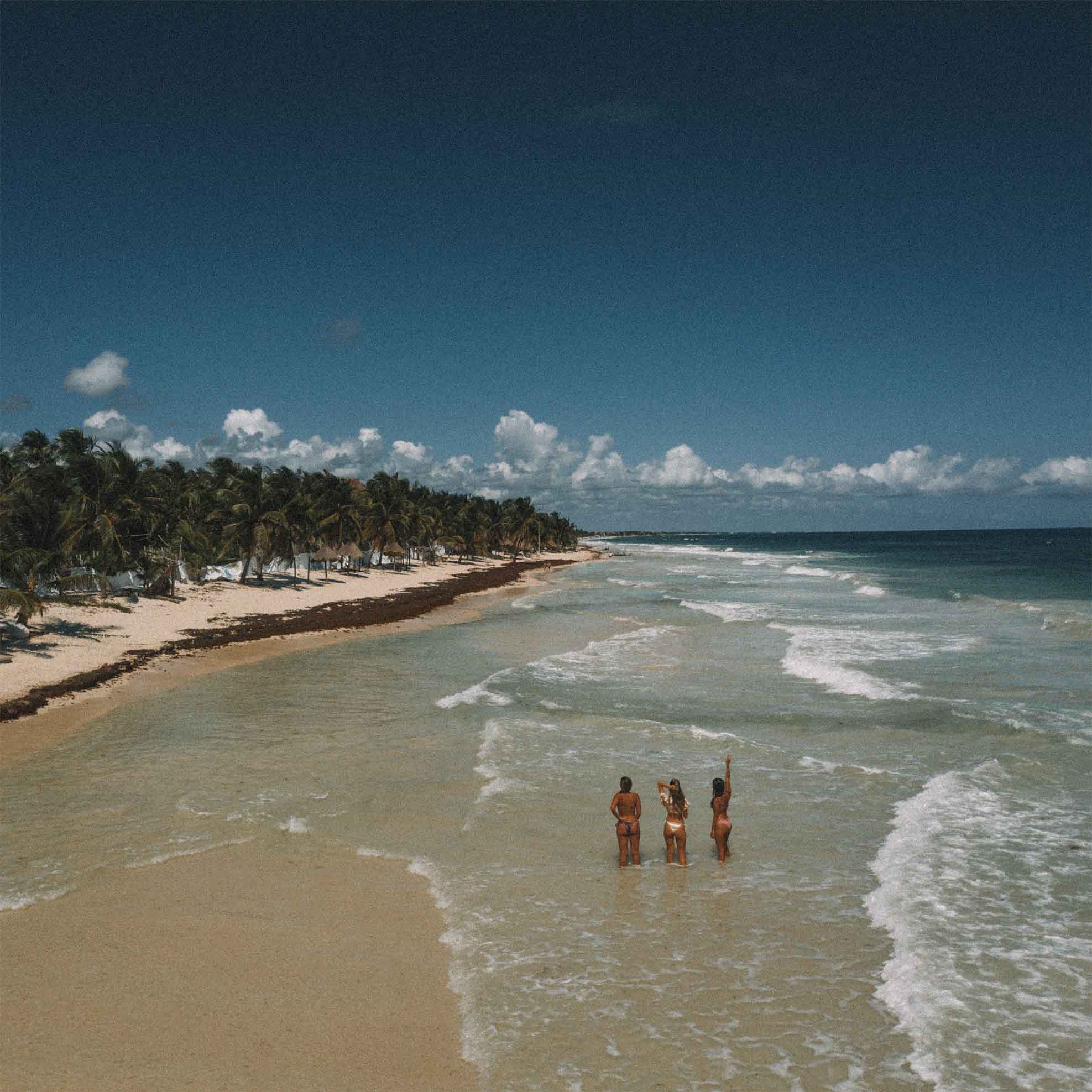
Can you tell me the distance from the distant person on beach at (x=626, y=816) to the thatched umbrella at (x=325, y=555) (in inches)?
2253

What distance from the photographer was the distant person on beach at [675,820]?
1047 cm

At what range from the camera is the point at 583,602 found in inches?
1986

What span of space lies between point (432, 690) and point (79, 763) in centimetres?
914

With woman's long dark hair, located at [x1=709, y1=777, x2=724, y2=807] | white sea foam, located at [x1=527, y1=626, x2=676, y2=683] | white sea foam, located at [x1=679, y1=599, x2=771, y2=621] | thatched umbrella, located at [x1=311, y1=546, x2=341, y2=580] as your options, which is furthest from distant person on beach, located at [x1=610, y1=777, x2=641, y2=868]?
thatched umbrella, located at [x1=311, y1=546, x2=341, y2=580]

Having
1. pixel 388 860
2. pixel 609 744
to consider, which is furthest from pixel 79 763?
pixel 609 744

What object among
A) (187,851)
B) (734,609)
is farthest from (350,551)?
(187,851)

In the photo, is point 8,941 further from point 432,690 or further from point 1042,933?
point 432,690

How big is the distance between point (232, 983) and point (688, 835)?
6.72m

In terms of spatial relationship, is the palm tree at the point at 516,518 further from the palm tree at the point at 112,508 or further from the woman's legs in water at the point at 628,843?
the woman's legs in water at the point at 628,843

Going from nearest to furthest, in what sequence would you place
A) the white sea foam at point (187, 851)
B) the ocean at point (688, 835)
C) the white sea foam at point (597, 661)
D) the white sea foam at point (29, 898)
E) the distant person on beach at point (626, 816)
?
the ocean at point (688, 835)
the white sea foam at point (29, 898)
the distant person on beach at point (626, 816)
the white sea foam at point (187, 851)
the white sea foam at point (597, 661)

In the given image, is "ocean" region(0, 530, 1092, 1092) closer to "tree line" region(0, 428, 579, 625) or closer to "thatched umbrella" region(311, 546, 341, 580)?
"tree line" region(0, 428, 579, 625)

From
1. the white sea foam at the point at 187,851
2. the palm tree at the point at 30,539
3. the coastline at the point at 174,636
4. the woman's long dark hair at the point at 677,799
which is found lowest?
the white sea foam at the point at 187,851

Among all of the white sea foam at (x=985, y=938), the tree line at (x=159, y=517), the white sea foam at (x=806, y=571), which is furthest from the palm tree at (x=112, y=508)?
the white sea foam at (x=806, y=571)

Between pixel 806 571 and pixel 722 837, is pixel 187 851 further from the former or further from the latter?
pixel 806 571
